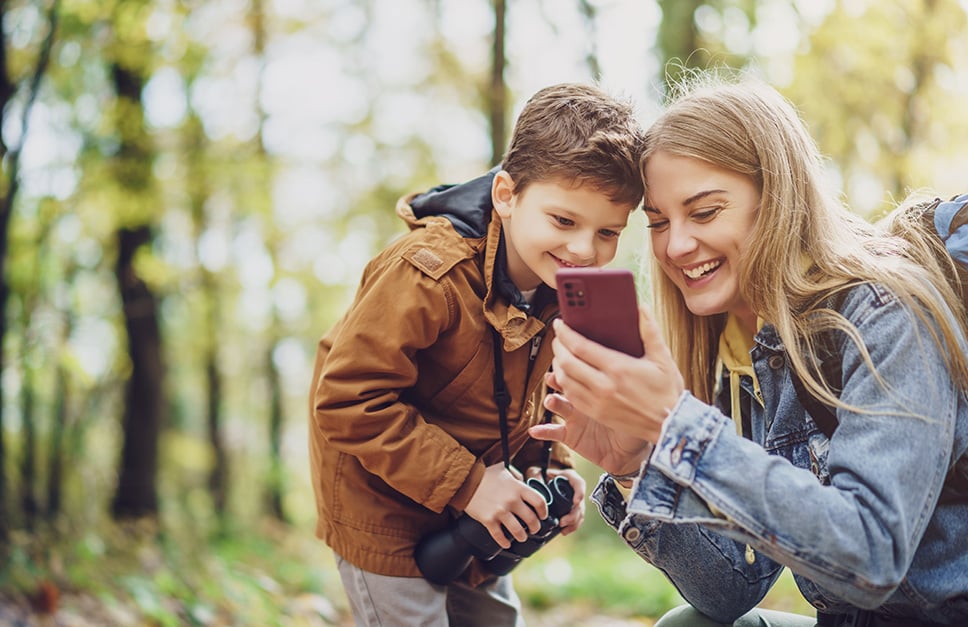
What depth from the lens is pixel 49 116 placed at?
706cm

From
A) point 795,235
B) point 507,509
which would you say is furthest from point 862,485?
point 507,509

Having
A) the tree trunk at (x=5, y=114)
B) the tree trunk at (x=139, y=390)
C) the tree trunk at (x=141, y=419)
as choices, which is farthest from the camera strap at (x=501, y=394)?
the tree trunk at (x=141, y=419)

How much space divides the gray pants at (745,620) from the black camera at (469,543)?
15.2 inches

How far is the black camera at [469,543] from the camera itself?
2.16 metres

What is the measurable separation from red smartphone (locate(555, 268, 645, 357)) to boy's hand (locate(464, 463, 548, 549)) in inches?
26.4

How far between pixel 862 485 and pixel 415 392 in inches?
47.5

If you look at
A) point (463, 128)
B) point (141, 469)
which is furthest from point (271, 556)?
point (463, 128)

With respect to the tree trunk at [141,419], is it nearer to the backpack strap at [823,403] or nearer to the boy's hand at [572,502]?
the boy's hand at [572,502]

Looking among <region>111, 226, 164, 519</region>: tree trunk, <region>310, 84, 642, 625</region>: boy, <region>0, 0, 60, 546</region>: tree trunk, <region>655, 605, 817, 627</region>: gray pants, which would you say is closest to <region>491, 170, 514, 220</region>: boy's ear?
<region>310, 84, 642, 625</region>: boy

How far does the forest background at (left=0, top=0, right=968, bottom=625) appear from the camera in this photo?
16.2 feet

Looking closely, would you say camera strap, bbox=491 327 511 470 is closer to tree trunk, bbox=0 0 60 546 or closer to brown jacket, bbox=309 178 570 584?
brown jacket, bbox=309 178 570 584

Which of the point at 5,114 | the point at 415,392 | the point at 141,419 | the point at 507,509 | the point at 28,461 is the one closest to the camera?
the point at 507,509

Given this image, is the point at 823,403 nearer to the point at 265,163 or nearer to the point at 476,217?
the point at 476,217

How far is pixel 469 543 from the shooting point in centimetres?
217
